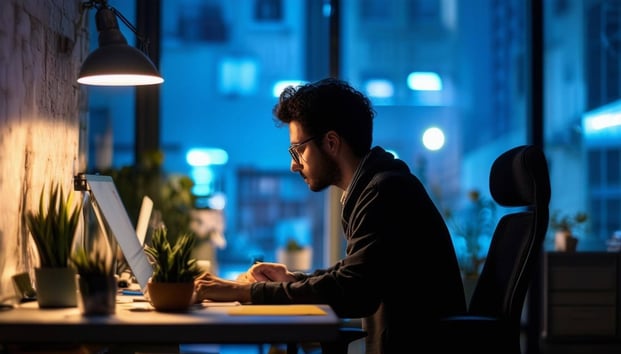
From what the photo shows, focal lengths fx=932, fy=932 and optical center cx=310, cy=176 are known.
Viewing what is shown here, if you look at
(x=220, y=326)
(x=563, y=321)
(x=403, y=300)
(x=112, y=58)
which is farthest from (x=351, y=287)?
(x=563, y=321)

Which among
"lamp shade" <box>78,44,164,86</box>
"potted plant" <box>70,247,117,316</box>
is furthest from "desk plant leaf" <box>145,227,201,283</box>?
"lamp shade" <box>78,44,164,86</box>

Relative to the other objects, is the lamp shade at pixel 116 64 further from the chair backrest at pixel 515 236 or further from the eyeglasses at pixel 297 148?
the chair backrest at pixel 515 236

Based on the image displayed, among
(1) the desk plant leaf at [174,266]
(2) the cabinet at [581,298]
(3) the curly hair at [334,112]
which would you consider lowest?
(2) the cabinet at [581,298]

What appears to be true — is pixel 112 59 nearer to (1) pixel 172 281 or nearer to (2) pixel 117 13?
(2) pixel 117 13

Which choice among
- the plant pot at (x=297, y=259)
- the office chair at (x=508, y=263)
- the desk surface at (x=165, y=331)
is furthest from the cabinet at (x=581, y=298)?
the desk surface at (x=165, y=331)

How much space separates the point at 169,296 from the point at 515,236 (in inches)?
42.1

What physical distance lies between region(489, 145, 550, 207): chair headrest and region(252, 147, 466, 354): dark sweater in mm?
219

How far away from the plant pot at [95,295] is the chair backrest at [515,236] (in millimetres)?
1086

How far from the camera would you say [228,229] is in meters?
6.11

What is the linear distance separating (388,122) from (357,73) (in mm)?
390

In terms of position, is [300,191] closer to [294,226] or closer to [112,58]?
[294,226]

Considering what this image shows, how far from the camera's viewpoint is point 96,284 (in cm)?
218

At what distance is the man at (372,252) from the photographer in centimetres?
253

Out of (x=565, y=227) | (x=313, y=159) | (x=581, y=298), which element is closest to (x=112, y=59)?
(x=313, y=159)
